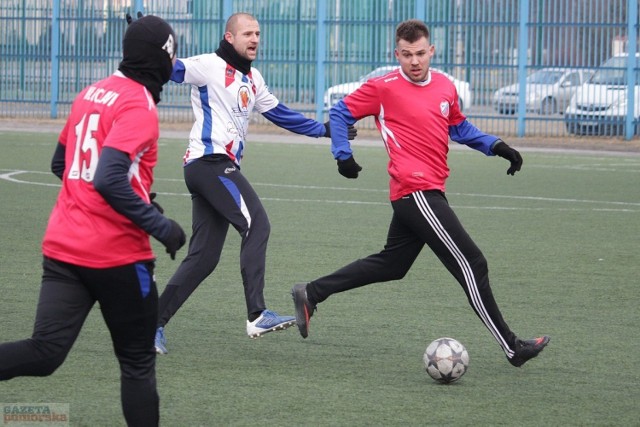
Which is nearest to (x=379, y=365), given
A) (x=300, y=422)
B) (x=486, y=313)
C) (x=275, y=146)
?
(x=486, y=313)

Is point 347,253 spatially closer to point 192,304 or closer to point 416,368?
point 192,304

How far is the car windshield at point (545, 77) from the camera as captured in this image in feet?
92.5

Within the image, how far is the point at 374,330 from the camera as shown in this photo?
27.6 ft

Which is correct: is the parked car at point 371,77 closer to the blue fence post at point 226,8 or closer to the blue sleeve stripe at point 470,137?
the blue fence post at point 226,8

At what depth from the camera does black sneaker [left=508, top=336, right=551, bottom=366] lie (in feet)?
23.8

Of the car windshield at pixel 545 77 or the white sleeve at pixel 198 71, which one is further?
the car windshield at pixel 545 77

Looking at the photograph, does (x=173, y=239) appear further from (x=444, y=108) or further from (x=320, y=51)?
(x=320, y=51)

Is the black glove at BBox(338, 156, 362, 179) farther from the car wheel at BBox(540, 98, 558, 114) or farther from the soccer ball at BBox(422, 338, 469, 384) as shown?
the car wheel at BBox(540, 98, 558, 114)

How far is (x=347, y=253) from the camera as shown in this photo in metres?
11.8

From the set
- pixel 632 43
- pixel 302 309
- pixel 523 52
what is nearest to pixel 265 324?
pixel 302 309

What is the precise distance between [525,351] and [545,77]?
2178 cm

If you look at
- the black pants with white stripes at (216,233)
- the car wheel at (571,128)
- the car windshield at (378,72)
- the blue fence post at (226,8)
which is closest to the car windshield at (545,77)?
the car wheel at (571,128)

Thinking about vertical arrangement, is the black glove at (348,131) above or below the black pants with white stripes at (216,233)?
above

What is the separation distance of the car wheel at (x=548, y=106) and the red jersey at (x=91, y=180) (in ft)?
78.1
